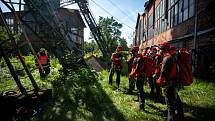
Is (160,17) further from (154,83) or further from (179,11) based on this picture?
(154,83)

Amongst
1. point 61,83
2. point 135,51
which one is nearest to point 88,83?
point 61,83

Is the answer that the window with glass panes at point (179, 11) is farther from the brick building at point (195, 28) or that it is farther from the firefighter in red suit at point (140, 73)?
the firefighter in red suit at point (140, 73)

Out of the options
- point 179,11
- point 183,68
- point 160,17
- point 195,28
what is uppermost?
point 160,17

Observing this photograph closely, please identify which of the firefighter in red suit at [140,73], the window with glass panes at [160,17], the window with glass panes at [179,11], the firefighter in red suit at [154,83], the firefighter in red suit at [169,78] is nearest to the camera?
the firefighter in red suit at [169,78]

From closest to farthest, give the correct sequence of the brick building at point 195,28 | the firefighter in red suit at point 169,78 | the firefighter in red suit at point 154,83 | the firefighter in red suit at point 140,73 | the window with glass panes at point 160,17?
the firefighter in red suit at point 169,78 < the firefighter in red suit at point 140,73 < the firefighter in red suit at point 154,83 < the brick building at point 195,28 < the window with glass panes at point 160,17

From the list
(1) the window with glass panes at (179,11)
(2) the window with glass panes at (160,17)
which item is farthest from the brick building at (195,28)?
(2) the window with glass panes at (160,17)

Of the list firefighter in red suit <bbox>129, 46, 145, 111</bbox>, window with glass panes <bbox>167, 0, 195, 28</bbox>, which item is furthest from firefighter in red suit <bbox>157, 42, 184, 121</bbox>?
window with glass panes <bbox>167, 0, 195, 28</bbox>

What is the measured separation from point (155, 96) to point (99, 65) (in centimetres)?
1263

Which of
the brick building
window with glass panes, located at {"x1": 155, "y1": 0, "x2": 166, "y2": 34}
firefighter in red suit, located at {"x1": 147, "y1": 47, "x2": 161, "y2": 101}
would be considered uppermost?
window with glass panes, located at {"x1": 155, "y1": 0, "x2": 166, "y2": 34}

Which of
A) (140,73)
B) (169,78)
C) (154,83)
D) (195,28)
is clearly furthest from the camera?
(195,28)

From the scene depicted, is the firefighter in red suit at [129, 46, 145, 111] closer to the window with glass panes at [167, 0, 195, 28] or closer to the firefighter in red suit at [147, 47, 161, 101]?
the firefighter in red suit at [147, 47, 161, 101]

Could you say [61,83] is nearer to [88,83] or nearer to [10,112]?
[88,83]

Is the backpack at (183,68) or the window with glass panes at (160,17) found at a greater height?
the window with glass panes at (160,17)

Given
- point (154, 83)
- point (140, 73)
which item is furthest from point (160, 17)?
point (140, 73)
